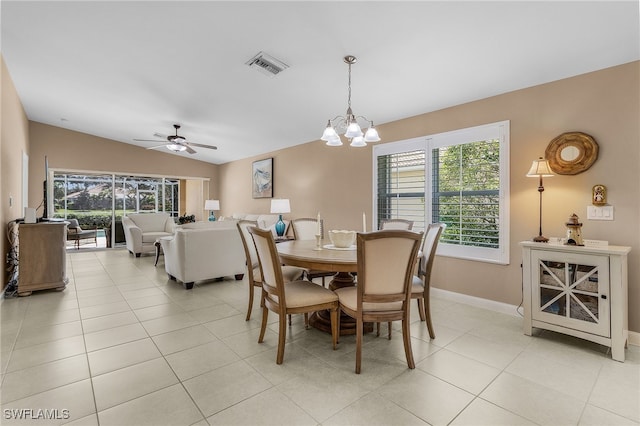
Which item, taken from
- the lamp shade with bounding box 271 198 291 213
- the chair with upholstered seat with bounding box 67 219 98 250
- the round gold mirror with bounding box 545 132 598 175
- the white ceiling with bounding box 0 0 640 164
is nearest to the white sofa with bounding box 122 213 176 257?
the chair with upholstered seat with bounding box 67 219 98 250

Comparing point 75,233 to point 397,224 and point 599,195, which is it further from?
point 599,195

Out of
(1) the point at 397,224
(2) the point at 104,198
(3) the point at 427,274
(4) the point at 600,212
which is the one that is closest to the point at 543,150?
(4) the point at 600,212

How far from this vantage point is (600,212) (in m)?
2.60

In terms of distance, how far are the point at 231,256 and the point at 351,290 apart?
8.39ft

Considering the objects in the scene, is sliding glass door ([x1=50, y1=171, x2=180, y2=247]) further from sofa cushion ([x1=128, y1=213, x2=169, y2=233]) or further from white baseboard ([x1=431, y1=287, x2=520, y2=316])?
white baseboard ([x1=431, y1=287, x2=520, y2=316])

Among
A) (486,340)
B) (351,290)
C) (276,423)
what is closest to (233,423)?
(276,423)

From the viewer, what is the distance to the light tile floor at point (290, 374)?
5.34 ft

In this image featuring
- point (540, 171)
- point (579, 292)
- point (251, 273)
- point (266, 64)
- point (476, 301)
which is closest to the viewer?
point (579, 292)

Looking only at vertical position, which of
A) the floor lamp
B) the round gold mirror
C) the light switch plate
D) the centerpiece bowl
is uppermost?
the round gold mirror

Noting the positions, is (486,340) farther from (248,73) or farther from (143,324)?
(248,73)

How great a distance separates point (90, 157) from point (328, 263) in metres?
7.61

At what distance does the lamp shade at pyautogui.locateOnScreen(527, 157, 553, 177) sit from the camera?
8.90ft

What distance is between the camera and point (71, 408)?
1.66 m

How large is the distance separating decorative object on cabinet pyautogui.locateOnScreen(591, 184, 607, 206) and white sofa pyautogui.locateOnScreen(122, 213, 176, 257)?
20.5 feet
